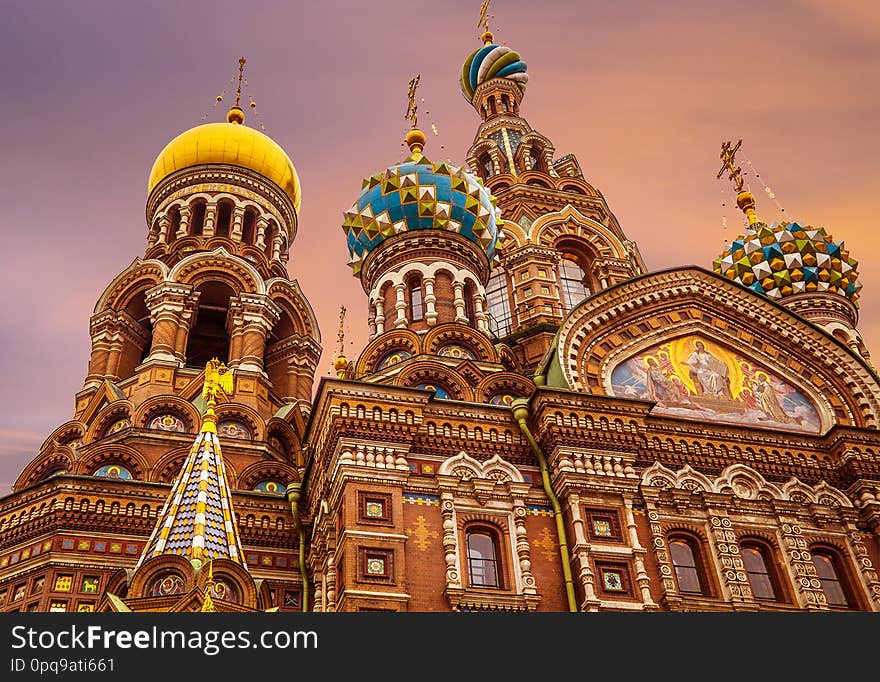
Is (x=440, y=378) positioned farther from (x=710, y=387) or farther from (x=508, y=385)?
(x=710, y=387)

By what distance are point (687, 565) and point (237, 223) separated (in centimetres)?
1183

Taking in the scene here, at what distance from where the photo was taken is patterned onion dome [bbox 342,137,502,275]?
588 inches

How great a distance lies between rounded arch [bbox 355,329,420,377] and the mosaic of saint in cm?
300

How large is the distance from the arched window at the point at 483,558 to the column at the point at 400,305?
15.1ft

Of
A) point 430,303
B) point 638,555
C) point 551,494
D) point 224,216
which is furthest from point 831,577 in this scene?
point 224,216

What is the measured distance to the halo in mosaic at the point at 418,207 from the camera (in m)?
14.9

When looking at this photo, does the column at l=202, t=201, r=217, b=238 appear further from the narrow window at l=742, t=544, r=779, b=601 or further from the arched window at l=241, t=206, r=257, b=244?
the narrow window at l=742, t=544, r=779, b=601

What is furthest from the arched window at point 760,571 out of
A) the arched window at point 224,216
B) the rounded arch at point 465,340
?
the arched window at point 224,216

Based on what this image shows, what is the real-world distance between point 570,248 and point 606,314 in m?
8.12

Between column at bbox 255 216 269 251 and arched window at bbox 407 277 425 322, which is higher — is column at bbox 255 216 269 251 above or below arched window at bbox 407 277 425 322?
above

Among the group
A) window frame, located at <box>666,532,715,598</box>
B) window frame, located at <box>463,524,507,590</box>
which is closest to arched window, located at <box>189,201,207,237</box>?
window frame, located at <box>463,524,507,590</box>

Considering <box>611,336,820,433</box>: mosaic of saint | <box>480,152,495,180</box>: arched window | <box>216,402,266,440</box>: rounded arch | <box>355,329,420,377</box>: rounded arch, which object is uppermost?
<box>480,152,495,180</box>: arched window

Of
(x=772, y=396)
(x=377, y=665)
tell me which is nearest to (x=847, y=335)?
(x=772, y=396)

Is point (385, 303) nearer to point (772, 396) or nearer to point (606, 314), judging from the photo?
point (606, 314)
